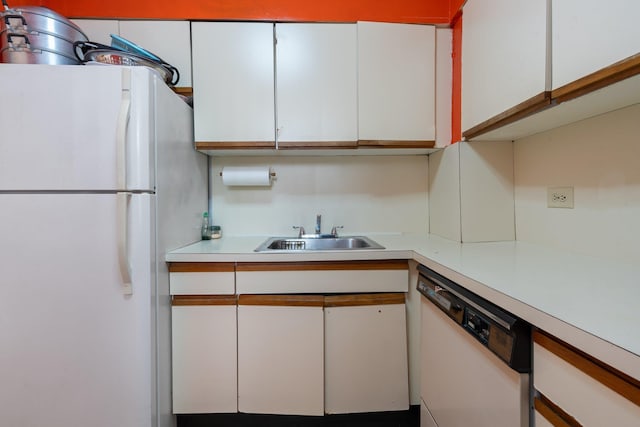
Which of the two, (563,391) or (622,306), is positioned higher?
(622,306)

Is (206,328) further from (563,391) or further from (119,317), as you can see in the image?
(563,391)

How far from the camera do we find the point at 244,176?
1659 mm

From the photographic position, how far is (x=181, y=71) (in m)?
1.48

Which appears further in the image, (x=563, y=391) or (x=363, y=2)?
(x=363, y=2)

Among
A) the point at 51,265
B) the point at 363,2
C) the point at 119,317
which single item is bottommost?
the point at 119,317

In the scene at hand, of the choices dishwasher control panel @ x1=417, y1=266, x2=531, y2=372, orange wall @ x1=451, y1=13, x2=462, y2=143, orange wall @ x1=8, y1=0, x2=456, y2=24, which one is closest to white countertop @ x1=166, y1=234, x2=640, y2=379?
dishwasher control panel @ x1=417, y1=266, x2=531, y2=372

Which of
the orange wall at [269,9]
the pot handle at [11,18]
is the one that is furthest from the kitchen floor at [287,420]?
the orange wall at [269,9]

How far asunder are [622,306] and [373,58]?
4.65 ft

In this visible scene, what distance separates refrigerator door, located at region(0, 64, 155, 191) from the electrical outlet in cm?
171

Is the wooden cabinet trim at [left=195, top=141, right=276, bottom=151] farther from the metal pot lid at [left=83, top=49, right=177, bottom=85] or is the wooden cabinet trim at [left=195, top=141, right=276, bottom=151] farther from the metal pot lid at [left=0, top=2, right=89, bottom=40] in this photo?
the metal pot lid at [left=0, top=2, right=89, bottom=40]

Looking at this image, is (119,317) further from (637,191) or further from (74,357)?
(637,191)

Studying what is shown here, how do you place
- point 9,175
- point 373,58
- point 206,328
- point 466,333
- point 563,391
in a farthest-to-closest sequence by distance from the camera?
point 373,58
point 206,328
point 9,175
point 466,333
point 563,391

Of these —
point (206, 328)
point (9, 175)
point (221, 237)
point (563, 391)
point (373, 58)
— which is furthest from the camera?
point (221, 237)

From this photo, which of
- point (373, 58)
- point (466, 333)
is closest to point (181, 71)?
point (373, 58)
